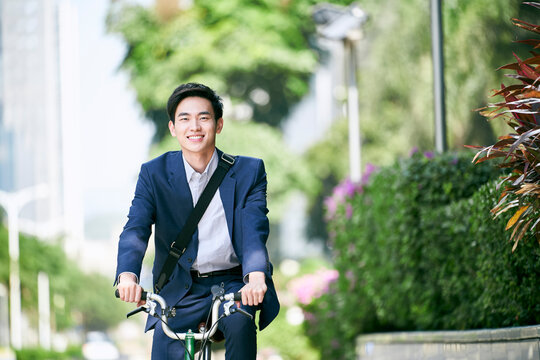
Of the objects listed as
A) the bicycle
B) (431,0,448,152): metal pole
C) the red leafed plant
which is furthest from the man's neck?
(431,0,448,152): metal pole

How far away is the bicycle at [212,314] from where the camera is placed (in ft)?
12.3

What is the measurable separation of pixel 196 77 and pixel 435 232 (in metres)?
25.1

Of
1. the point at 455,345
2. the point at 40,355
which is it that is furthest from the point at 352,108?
the point at 40,355

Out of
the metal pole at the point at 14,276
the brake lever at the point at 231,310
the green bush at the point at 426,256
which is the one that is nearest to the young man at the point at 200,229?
the brake lever at the point at 231,310

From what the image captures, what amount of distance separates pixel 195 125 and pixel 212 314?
899mm

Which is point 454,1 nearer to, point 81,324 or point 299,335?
point 299,335

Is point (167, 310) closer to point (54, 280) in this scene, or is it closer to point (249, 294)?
point (249, 294)

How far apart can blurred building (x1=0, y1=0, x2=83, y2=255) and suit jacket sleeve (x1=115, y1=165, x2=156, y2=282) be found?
143ft

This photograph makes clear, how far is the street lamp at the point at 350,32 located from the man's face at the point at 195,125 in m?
9.58

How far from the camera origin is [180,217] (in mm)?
4160

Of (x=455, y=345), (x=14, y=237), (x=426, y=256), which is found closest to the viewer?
(x=455, y=345)

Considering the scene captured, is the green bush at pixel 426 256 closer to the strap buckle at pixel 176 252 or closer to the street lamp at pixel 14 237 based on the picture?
the strap buckle at pixel 176 252

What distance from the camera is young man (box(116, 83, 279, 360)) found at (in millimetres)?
3903

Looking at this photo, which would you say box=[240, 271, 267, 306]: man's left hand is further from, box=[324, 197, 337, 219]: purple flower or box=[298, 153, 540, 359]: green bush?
box=[324, 197, 337, 219]: purple flower
